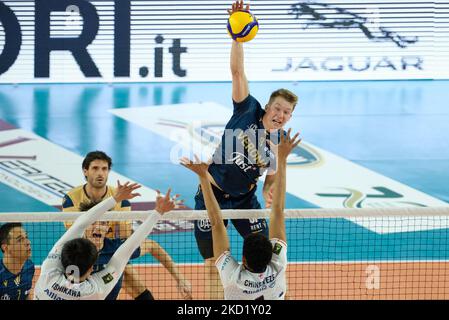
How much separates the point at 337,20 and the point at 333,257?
11483 millimetres

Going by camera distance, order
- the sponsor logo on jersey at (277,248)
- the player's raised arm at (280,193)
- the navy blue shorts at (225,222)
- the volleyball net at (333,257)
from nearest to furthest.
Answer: the sponsor logo on jersey at (277,248), the player's raised arm at (280,193), the navy blue shorts at (225,222), the volleyball net at (333,257)

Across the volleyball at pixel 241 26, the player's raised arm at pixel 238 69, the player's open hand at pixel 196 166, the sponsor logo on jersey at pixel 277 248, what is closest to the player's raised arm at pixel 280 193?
the sponsor logo on jersey at pixel 277 248

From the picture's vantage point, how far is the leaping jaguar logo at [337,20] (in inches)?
827

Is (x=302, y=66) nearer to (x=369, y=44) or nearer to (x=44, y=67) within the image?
(x=369, y=44)

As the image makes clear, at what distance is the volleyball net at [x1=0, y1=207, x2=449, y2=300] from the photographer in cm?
873

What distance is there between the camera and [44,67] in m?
20.5

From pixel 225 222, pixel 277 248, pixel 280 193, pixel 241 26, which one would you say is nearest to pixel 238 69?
pixel 241 26

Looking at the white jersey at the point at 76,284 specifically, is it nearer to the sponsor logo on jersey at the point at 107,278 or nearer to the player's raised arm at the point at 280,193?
the sponsor logo on jersey at the point at 107,278

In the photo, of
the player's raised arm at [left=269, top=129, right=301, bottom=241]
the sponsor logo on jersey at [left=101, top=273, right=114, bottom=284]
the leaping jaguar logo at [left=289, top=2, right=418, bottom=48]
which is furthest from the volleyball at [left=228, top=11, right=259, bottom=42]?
the leaping jaguar logo at [left=289, top=2, right=418, bottom=48]

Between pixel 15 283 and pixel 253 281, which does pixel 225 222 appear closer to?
pixel 253 281

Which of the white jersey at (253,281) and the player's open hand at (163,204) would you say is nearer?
the white jersey at (253,281)

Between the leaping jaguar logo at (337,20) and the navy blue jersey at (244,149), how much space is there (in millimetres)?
13394

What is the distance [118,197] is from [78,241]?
829 millimetres

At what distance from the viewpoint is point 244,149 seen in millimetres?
8039
